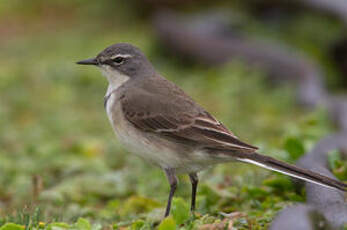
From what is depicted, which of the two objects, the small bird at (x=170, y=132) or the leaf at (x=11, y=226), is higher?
the small bird at (x=170, y=132)

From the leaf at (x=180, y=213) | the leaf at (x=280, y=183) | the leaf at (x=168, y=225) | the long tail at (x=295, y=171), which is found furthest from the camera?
the leaf at (x=280, y=183)

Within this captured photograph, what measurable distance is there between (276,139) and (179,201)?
154 inches

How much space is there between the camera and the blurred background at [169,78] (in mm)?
6137

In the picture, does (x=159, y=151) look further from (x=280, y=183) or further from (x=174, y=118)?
(x=280, y=183)

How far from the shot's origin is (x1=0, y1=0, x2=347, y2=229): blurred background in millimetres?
6137

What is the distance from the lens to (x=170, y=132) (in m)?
5.49

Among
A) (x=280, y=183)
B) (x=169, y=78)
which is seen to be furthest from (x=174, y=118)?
(x=169, y=78)

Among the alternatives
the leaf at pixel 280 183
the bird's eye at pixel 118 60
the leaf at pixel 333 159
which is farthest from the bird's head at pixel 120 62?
the leaf at pixel 333 159

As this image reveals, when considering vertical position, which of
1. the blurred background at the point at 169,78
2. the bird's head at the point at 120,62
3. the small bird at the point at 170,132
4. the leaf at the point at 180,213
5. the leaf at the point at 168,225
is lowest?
the blurred background at the point at 169,78

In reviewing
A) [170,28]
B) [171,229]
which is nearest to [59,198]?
[171,229]

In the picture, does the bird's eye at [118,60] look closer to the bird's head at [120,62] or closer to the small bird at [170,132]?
the bird's head at [120,62]

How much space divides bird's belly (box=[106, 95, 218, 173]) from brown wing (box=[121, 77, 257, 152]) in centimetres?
6

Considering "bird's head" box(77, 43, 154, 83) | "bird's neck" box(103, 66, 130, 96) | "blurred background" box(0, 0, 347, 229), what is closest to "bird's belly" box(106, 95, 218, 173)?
"blurred background" box(0, 0, 347, 229)

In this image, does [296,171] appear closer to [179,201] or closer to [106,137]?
[179,201]
